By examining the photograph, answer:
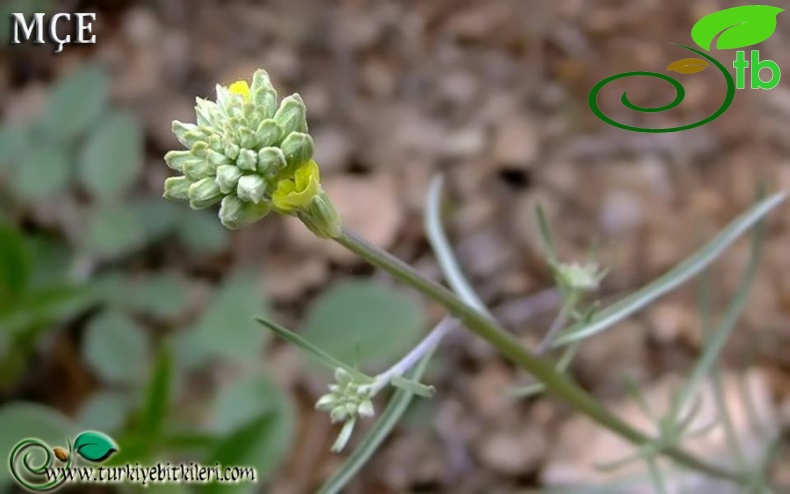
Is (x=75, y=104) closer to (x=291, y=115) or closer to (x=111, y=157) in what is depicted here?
(x=111, y=157)

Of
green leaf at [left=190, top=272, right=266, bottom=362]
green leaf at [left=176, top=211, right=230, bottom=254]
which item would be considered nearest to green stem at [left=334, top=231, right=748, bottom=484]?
green leaf at [left=190, top=272, right=266, bottom=362]

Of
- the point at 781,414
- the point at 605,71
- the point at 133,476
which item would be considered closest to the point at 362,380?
the point at 133,476

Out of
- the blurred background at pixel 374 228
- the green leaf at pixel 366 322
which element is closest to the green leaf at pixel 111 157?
the blurred background at pixel 374 228

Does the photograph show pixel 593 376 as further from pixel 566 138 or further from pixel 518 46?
pixel 518 46

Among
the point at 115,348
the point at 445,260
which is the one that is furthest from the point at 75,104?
the point at 445,260

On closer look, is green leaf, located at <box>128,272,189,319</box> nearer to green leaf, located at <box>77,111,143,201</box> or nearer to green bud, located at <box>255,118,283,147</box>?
green leaf, located at <box>77,111,143,201</box>
